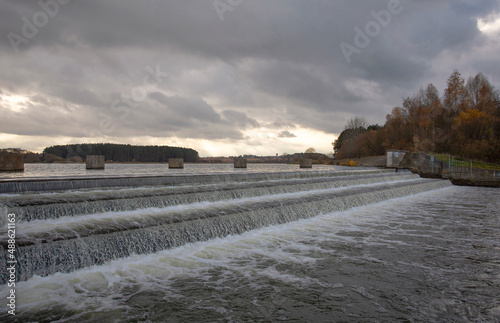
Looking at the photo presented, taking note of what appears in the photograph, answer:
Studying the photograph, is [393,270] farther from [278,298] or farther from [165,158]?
[165,158]

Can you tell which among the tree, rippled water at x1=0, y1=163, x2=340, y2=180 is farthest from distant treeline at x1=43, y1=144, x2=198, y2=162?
the tree

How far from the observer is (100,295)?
364cm

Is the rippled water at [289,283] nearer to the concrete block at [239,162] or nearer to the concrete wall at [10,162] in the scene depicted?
the concrete wall at [10,162]

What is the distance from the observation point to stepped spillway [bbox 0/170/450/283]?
14.3ft

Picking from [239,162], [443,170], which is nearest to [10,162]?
[239,162]

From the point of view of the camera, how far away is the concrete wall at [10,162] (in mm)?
19719

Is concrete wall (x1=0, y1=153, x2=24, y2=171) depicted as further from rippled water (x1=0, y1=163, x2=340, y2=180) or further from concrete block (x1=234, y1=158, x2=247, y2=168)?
concrete block (x1=234, y1=158, x2=247, y2=168)

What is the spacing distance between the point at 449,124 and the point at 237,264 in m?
49.4

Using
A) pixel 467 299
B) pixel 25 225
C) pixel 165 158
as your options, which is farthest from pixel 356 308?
pixel 165 158

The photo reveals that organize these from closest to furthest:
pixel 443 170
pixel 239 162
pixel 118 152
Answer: pixel 443 170 < pixel 239 162 < pixel 118 152

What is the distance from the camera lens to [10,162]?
804 inches

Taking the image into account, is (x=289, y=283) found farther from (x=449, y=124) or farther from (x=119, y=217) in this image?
(x=449, y=124)

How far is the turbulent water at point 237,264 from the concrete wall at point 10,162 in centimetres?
1736

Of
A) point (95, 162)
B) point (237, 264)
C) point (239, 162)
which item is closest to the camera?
point (237, 264)
